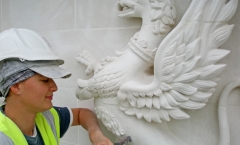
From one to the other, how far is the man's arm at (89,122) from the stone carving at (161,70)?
0.18ft

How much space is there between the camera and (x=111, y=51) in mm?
1306

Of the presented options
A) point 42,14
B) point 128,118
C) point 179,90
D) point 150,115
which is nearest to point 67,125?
point 128,118

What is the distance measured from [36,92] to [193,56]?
23.1 inches

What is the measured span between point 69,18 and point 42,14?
22cm

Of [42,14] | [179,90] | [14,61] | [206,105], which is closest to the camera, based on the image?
[14,61]

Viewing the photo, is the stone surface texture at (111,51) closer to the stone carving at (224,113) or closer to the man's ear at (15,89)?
the stone carving at (224,113)

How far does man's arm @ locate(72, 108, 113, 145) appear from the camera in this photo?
1105mm

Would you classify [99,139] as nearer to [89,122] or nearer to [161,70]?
[89,122]

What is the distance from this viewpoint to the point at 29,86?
91cm

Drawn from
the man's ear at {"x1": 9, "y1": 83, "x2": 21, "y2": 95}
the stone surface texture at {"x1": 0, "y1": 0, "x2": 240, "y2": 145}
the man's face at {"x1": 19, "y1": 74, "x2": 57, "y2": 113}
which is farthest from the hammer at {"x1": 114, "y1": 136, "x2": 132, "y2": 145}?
the man's ear at {"x1": 9, "y1": 83, "x2": 21, "y2": 95}

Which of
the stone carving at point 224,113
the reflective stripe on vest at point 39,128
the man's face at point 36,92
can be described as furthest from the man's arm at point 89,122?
the stone carving at point 224,113

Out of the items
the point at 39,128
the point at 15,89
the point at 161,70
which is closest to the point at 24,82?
the point at 15,89

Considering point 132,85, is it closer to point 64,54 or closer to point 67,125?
point 67,125

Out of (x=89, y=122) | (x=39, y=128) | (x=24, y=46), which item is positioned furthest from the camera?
(x=89, y=122)
